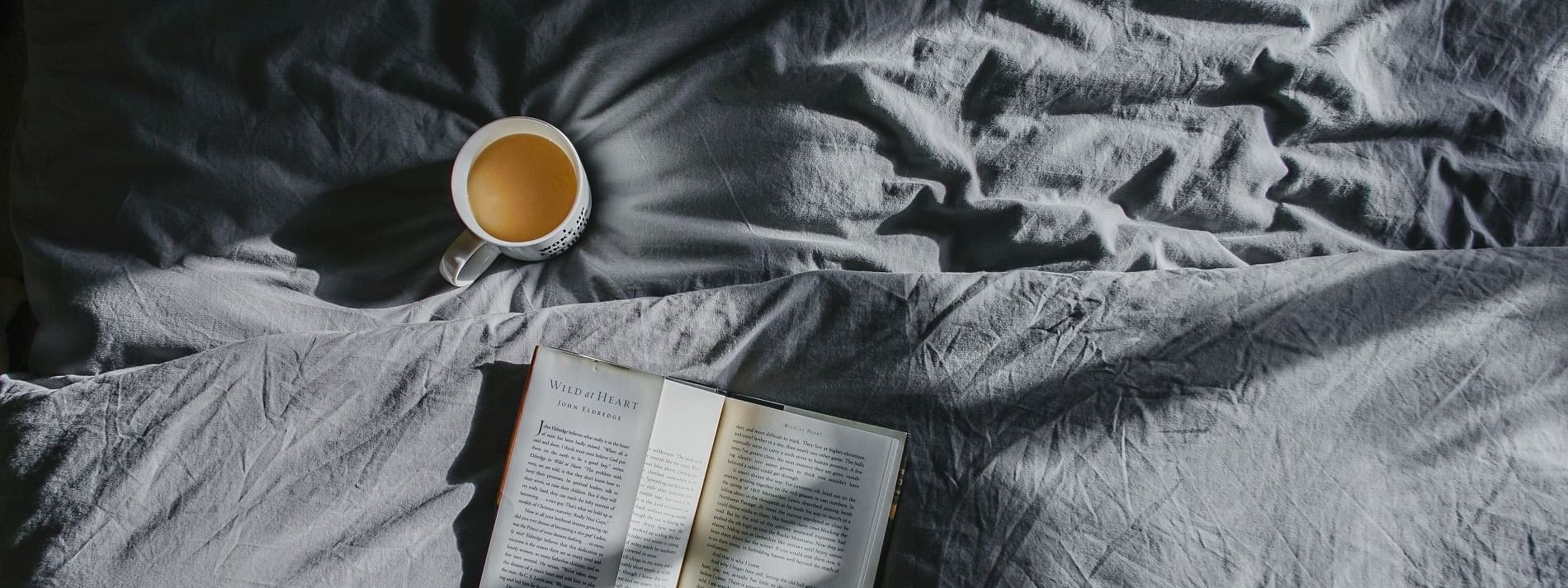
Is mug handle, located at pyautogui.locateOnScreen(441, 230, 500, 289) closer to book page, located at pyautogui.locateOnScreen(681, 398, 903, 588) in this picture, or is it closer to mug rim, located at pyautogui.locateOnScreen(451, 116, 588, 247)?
mug rim, located at pyautogui.locateOnScreen(451, 116, 588, 247)

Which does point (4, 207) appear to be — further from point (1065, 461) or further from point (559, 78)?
point (1065, 461)

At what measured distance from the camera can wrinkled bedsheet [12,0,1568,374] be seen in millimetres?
641

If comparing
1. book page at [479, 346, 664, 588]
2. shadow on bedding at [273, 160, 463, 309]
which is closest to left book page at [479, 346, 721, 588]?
book page at [479, 346, 664, 588]

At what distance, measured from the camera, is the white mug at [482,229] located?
62 cm

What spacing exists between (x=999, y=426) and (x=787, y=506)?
0.56 ft

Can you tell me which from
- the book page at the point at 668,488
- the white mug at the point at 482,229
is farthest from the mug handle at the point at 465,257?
the book page at the point at 668,488

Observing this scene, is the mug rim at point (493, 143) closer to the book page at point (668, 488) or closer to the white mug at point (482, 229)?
the white mug at point (482, 229)

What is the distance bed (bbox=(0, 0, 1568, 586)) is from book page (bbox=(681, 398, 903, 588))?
26 mm

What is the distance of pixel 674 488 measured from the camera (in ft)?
2.09

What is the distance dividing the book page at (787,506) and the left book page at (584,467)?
0.03 metres

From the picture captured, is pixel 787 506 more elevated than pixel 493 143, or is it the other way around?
pixel 493 143

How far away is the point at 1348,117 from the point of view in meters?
0.67

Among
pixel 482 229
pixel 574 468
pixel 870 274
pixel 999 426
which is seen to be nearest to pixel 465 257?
pixel 482 229

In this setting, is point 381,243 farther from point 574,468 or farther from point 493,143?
point 574,468
